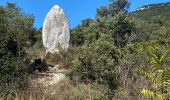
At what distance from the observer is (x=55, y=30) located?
2809 cm

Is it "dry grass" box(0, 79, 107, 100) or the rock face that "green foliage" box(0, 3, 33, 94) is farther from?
the rock face

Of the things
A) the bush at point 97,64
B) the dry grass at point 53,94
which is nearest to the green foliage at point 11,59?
the dry grass at point 53,94

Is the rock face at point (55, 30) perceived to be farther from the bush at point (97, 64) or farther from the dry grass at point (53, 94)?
the dry grass at point (53, 94)

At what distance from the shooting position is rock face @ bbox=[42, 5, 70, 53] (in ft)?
88.5

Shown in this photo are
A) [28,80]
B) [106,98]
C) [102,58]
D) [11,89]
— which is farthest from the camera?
[102,58]

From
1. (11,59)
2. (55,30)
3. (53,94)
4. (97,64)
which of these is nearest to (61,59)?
(55,30)

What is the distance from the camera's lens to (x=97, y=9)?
33.2 metres

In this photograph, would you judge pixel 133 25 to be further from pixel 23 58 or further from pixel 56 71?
pixel 23 58

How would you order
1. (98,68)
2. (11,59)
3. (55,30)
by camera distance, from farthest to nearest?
(55,30)
(98,68)
(11,59)

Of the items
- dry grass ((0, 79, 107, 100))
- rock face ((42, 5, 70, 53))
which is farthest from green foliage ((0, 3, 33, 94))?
rock face ((42, 5, 70, 53))

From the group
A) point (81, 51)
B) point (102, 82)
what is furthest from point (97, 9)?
point (102, 82)

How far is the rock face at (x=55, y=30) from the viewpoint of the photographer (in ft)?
88.5

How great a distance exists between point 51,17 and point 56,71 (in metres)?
10.2

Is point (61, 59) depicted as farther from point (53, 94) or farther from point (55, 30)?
point (53, 94)
